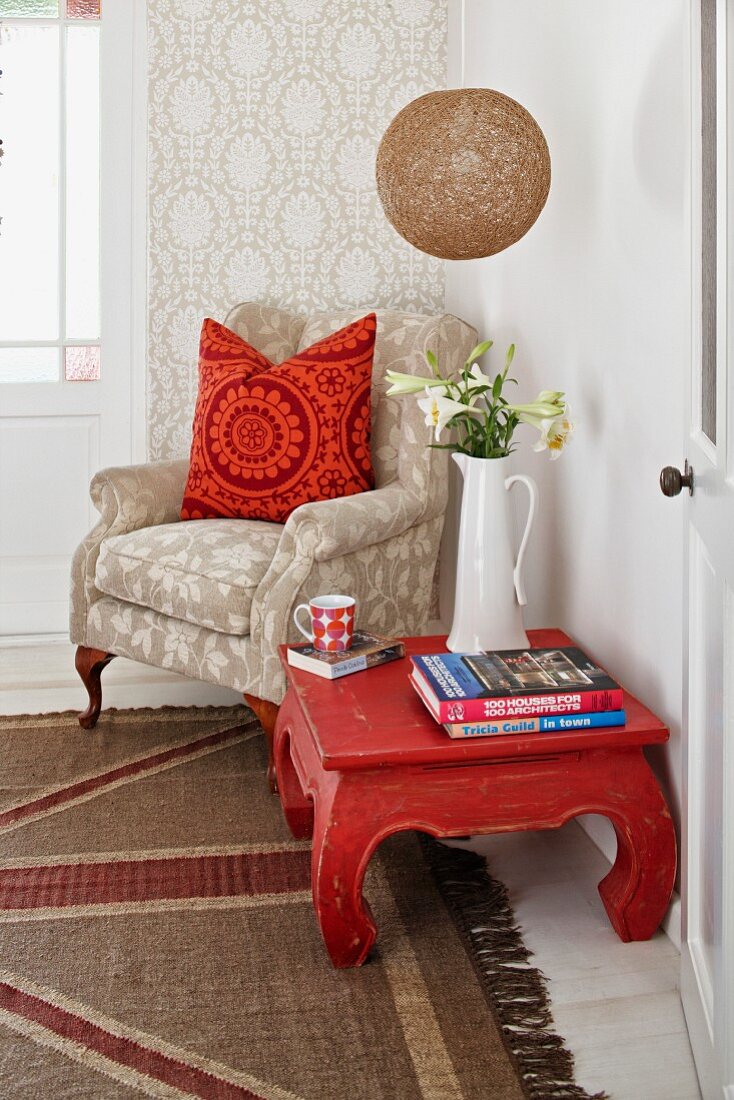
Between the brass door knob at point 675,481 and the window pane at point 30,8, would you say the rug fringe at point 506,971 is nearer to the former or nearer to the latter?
the brass door knob at point 675,481

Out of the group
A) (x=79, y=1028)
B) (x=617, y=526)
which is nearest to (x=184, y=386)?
(x=617, y=526)

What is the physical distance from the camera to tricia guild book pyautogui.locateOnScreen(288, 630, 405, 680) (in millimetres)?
1889

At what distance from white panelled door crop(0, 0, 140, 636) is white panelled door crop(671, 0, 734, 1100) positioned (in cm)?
243

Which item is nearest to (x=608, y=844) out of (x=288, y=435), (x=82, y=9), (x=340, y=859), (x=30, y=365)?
(x=340, y=859)

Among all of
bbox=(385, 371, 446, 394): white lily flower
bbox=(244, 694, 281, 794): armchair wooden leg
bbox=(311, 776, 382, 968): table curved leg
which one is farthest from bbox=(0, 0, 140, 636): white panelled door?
bbox=(311, 776, 382, 968): table curved leg

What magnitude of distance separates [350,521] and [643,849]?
3.21 feet

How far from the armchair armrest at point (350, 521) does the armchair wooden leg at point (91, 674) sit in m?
0.68

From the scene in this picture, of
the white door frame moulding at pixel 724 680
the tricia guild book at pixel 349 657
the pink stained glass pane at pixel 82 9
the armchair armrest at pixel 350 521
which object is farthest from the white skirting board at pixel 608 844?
the pink stained glass pane at pixel 82 9

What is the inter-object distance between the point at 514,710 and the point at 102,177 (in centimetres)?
249

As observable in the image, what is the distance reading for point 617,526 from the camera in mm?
2029

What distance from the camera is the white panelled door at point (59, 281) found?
3.38 m

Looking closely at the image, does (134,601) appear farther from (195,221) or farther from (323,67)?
(323,67)

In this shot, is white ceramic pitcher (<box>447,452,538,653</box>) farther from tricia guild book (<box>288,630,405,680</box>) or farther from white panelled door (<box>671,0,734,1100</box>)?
white panelled door (<box>671,0,734,1100</box>)

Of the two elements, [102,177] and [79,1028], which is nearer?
[79,1028]
